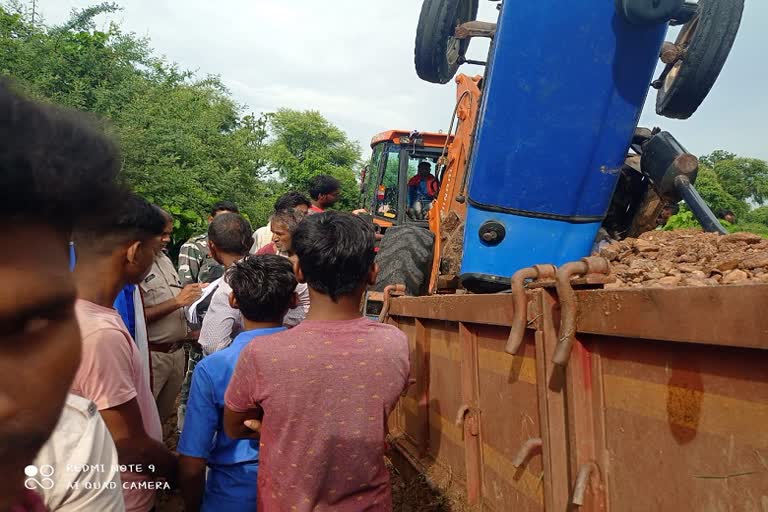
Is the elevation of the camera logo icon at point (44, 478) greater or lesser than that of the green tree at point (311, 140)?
lesser

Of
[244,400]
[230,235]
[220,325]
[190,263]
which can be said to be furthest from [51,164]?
[190,263]

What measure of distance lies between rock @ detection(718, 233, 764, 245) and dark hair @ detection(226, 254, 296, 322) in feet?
5.31

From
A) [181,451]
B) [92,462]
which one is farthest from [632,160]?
A: [92,462]

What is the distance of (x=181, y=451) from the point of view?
2016mm

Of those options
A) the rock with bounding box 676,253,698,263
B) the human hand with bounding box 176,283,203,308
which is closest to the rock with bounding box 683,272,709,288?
the rock with bounding box 676,253,698,263

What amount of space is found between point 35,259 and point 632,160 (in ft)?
10.8

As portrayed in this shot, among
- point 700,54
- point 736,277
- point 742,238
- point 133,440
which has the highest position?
point 700,54

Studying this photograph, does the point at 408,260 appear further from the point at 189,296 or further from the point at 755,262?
the point at 755,262

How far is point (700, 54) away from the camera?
2.68 meters

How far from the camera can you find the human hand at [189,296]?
3.39 m

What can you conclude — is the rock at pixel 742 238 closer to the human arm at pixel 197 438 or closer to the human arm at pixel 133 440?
the human arm at pixel 197 438

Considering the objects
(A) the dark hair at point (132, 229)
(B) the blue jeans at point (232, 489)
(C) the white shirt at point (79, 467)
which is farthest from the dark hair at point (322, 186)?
(C) the white shirt at point (79, 467)

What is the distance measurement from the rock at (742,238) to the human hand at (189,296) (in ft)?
8.52

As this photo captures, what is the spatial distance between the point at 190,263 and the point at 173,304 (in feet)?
7.22
